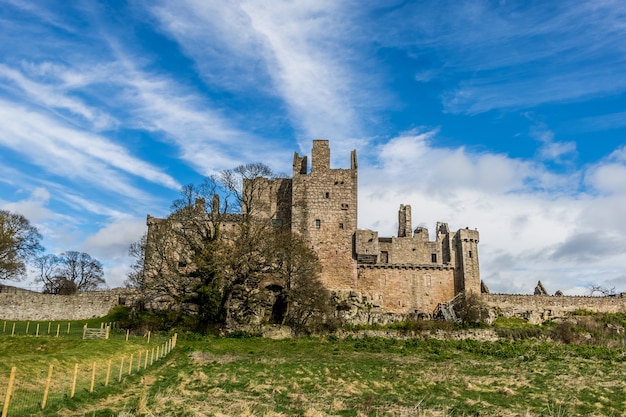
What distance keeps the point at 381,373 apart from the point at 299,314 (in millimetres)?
16530

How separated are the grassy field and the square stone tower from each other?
11.9 m

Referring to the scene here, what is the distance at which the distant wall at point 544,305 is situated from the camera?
4925 cm

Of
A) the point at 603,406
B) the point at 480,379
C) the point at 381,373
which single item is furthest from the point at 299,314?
the point at 603,406

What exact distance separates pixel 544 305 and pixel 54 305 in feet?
151

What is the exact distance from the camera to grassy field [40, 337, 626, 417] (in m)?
15.2

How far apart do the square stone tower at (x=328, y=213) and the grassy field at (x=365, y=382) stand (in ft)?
39.1

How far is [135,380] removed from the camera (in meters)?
19.2

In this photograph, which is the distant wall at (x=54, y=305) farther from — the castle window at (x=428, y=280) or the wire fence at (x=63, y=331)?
the castle window at (x=428, y=280)

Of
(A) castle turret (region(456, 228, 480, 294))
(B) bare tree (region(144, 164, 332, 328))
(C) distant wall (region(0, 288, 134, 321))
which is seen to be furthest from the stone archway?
(A) castle turret (region(456, 228, 480, 294))

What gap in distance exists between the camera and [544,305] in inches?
1981

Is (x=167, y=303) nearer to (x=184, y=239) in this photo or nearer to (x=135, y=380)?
(x=184, y=239)

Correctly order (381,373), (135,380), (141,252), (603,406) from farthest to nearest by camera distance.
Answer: (141,252) → (381,373) → (135,380) → (603,406)

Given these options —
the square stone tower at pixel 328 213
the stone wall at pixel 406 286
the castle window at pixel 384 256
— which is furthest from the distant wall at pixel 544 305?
the square stone tower at pixel 328 213

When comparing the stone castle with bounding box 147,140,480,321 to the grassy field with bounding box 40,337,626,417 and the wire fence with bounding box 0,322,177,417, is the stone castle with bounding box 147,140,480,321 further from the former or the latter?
the wire fence with bounding box 0,322,177,417
